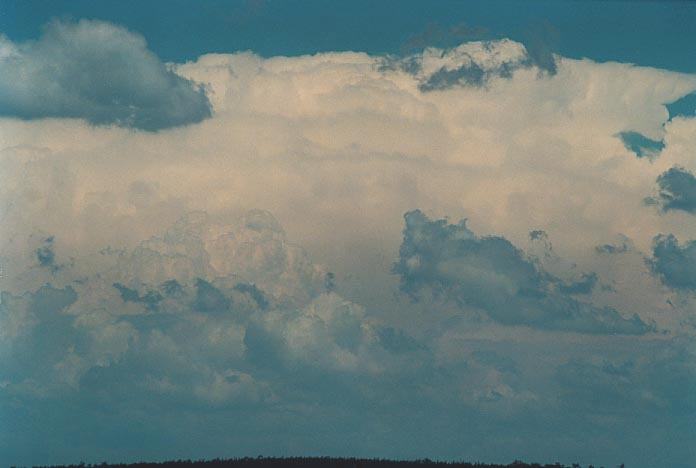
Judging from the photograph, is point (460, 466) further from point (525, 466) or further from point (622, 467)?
point (622, 467)

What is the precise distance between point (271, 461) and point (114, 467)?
99.0 feet

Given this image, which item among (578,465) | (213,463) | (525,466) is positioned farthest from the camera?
(213,463)

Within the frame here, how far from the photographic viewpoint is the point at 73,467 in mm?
191750

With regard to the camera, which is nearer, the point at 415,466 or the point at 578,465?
the point at 578,465

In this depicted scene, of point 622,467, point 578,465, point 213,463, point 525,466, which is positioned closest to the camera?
point 622,467

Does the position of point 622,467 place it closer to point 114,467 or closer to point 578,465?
point 578,465

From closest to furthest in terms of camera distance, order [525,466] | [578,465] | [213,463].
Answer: [578,465] → [525,466] → [213,463]

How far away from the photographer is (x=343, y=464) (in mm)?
191875

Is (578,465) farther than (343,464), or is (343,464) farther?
(343,464)

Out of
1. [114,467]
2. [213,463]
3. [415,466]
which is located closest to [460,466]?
[415,466]

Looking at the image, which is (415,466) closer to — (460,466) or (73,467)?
(460,466)

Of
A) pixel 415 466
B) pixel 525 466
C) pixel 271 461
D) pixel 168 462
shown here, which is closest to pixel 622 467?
pixel 525 466

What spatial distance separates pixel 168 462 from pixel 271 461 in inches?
847

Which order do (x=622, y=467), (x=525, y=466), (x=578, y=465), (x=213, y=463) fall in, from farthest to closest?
1. (x=213, y=463)
2. (x=525, y=466)
3. (x=578, y=465)
4. (x=622, y=467)
